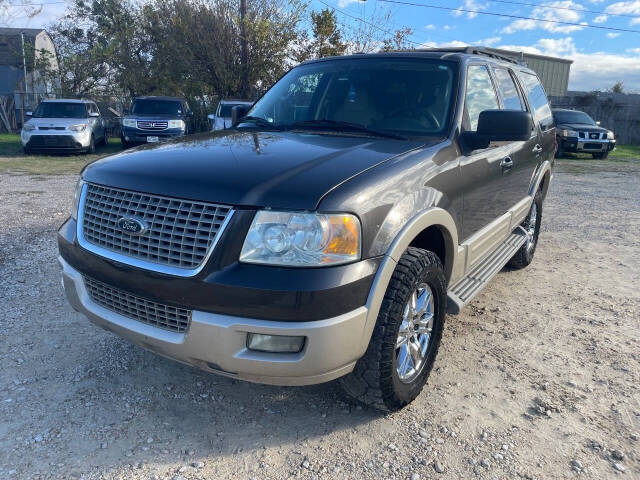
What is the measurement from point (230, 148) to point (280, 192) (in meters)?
0.79

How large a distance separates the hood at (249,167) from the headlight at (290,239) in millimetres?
57

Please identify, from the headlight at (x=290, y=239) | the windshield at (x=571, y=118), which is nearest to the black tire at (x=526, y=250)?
the headlight at (x=290, y=239)

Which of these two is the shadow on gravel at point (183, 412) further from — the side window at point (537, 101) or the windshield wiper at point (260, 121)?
the side window at point (537, 101)

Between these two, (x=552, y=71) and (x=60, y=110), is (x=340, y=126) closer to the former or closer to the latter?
(x=60, y=110)

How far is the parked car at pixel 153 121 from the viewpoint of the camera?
1506cm

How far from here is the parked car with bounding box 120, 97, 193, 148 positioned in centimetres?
1506

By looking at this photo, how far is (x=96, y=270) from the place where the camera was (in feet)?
8.36

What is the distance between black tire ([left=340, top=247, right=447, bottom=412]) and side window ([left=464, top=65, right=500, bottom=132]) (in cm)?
122

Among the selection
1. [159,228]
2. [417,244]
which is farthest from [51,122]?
[417,244]

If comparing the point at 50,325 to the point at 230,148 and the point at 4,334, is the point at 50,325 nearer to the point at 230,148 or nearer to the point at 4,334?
the point at 4,334

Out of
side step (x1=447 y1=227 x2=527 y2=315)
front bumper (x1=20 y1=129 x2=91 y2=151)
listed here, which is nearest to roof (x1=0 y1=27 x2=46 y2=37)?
front bumper (x1=20 y1=129 x2=91 y2=151)

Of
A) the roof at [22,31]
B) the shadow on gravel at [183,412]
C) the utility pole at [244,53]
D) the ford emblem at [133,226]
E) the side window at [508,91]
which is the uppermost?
the roof at [22,31]

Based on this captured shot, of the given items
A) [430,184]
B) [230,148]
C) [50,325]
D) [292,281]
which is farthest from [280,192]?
[50,325]

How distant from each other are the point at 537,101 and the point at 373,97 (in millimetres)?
2588
